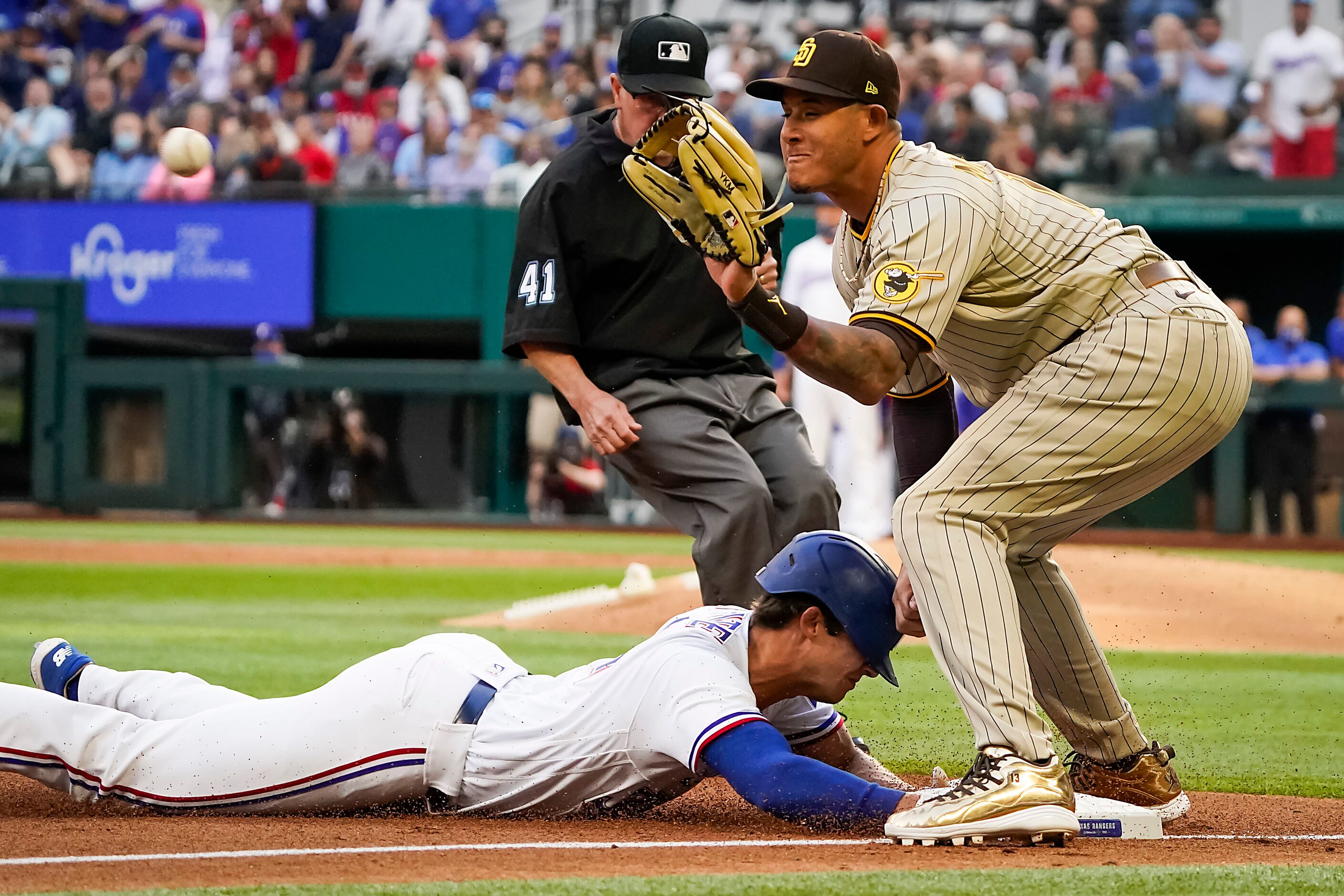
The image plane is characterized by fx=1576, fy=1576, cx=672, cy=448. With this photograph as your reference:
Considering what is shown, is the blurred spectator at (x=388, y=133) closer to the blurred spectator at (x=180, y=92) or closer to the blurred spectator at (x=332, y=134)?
the blurred spectator at (x=332, y=134)

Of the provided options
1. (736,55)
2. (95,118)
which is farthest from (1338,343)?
(95,118)

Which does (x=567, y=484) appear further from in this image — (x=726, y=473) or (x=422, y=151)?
(x=726, y=473)

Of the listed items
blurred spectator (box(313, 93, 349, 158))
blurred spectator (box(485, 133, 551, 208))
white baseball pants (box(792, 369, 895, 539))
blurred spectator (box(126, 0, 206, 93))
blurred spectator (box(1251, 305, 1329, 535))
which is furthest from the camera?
blurred spectator (box(126, 0, 206, 93))

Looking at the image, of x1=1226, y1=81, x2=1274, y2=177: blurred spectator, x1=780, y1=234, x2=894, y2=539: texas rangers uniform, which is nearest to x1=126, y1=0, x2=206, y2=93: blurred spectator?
x1=780, y1=234, x2=894, y2=539: texas rangers uniform

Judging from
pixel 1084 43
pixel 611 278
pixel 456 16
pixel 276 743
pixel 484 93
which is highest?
pixel 456 16

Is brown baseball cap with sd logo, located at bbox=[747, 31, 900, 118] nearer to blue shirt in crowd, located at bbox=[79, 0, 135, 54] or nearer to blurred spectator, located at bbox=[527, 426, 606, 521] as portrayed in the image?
blurred spectator, located at bbox=[527, 426, 606, 521]

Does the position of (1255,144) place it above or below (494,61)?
below
